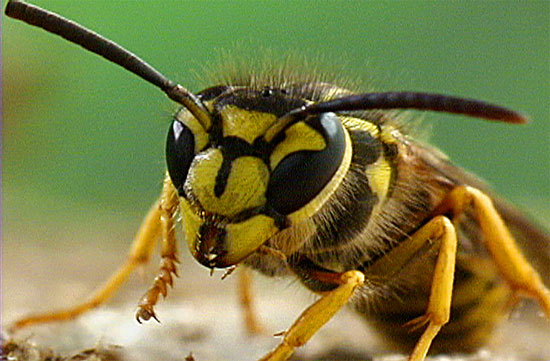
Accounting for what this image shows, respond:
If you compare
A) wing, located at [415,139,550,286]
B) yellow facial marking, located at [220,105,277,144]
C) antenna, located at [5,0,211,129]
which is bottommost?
wing, located at [415,139,550,286]

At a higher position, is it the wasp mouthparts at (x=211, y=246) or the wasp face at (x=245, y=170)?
the wasp face at (x=245, y=170)

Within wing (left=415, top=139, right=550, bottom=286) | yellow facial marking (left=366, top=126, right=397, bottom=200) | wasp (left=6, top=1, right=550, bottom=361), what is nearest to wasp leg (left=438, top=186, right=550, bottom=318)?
wasp (left=6, top=1, right=550, bottom=361)

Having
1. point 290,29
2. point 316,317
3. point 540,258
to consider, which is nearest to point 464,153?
point 290,29

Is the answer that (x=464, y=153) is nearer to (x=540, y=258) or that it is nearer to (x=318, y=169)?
(x=540, y=258)

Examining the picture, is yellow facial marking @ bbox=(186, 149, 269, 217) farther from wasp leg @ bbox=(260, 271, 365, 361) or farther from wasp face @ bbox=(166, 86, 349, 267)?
wasp leg @ bbox=(260, 271, 365, 361)

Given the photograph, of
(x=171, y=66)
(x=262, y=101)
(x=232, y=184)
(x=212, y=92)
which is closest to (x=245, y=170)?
(x=232, y=184)

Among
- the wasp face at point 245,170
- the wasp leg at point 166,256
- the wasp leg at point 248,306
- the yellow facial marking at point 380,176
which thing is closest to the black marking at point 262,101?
the wasp face at point 245,170

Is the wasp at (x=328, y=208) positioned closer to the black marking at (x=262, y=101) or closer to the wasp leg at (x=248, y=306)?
the black marking at (x=262, y=101)
